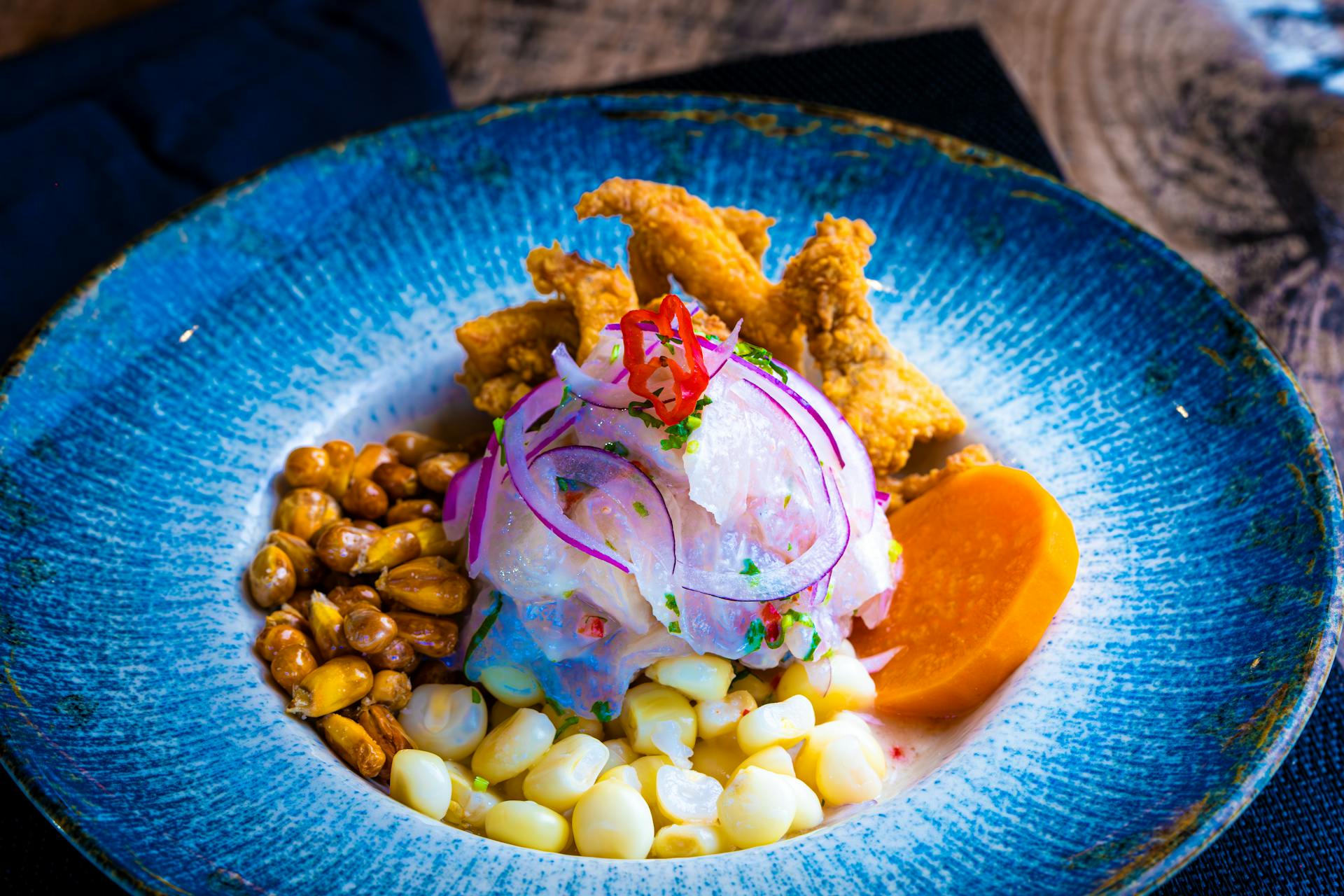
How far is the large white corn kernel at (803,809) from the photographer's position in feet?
7.12

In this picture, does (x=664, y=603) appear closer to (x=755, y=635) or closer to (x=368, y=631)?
(x=755, y=635)

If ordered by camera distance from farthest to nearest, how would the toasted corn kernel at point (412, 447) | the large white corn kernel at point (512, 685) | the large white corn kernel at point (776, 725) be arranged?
the toasted corn kernel at point (412, 447)
the large white corn kernel at point (512, 685)
the large white corn kernel at point (776, 725)

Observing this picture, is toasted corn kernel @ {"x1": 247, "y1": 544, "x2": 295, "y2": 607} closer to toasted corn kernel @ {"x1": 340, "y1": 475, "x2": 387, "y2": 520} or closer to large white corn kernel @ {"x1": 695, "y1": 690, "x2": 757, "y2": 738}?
toasted corn kernel @ {"x1": 340, "y1": 475, "x2": 387, "y2": 520}

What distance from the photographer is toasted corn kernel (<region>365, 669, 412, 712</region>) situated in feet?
7.68

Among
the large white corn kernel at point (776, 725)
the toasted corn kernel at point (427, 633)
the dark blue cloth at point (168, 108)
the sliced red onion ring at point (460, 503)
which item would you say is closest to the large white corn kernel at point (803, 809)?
the large white corn kernel at point (776, 725)

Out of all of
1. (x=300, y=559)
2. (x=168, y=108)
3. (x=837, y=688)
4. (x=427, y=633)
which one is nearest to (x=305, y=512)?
(x=300, y=559)

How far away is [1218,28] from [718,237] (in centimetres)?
326

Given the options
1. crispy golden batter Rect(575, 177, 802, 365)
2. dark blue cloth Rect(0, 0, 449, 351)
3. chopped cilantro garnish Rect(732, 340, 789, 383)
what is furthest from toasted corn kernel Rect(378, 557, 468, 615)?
dark blue cloth Rect(0, 0, 449, 351)

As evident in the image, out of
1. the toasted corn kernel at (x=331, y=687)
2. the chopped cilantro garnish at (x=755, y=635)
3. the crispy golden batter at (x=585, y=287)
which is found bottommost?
the chopped cilantro garnish at (x=755, y=635)

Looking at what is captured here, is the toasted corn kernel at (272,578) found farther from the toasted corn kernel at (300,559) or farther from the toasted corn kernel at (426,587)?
the toasted corn kernel at (426,587)

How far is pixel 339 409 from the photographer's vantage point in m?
2.89

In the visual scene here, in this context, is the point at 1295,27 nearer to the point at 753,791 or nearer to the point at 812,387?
the point at 812,387

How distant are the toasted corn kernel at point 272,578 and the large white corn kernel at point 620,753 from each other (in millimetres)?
757

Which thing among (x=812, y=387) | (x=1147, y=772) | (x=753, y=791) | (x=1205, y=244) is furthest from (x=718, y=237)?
(x=1205, y=244)
